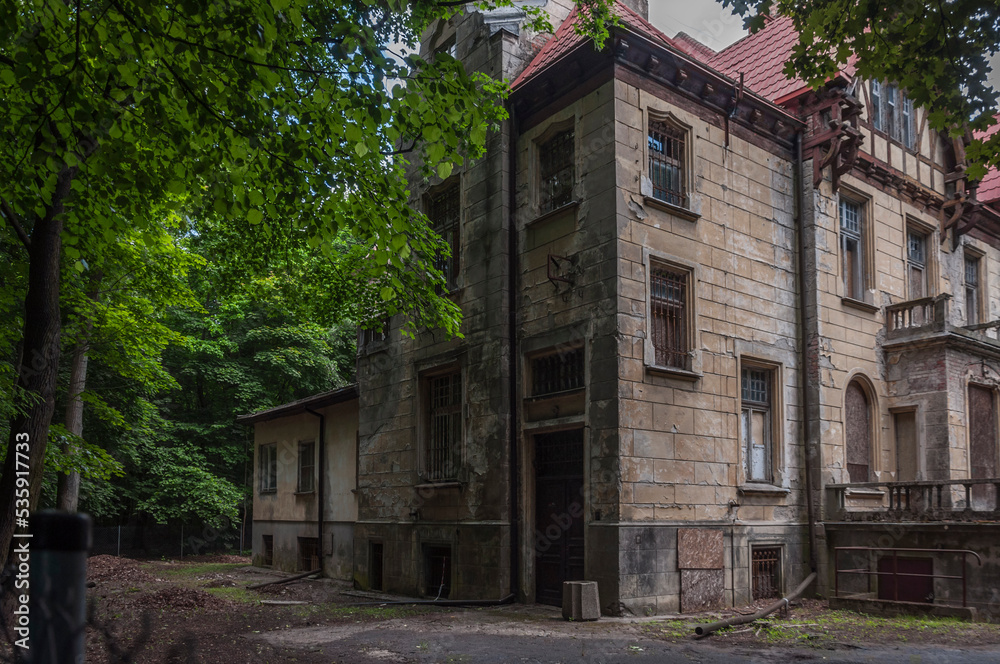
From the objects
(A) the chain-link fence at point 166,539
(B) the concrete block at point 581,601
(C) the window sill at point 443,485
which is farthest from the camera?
(A) the chain-link fence at point 166,539

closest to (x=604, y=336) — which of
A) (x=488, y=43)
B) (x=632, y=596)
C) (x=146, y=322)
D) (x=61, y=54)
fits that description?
(x=632, y=596)

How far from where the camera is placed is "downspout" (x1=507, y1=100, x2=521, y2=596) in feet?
49.8

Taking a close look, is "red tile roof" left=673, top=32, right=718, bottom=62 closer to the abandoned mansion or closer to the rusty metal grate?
the abandoned mansion

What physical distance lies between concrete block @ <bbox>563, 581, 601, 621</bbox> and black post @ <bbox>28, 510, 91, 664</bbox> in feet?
39.1

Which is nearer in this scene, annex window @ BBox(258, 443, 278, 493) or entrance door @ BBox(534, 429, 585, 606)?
entrance door @ BBox(534, 429, 585, 606)

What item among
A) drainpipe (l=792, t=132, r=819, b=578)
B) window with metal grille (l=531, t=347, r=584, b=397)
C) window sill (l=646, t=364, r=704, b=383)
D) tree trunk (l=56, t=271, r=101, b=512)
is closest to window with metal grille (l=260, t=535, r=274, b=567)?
tree trunk (l=56, t=271, r=101, b=512)

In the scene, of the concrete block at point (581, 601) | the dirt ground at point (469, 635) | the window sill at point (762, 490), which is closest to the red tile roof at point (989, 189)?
the window sill at point (762, 490)

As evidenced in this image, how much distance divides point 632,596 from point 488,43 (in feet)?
37.3

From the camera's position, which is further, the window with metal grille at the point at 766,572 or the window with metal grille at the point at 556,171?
the window with metal grille at the point at 556,171

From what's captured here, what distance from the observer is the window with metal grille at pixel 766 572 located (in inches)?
597

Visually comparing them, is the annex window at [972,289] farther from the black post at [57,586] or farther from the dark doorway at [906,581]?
the black post at [57,586]

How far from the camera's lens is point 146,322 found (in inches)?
686

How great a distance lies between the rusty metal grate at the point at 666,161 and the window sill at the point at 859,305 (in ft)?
14.9

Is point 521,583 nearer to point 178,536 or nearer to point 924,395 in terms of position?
point 924,395
